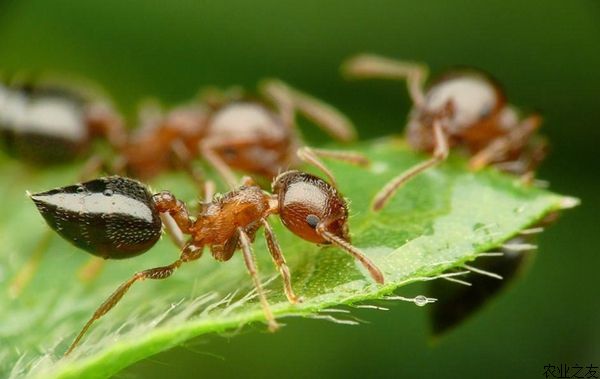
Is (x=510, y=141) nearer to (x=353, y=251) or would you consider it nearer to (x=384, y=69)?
(x=384, y=69)

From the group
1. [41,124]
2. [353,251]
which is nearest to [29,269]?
[41,124]

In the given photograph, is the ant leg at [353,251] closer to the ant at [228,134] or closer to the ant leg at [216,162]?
the ant leg at [216,162]

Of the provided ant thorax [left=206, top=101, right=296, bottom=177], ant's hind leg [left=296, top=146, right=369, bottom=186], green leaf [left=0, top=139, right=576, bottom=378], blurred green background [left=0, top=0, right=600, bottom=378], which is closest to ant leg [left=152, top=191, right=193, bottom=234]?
green leaf [left=0, top=139, right=576, bottom=378]

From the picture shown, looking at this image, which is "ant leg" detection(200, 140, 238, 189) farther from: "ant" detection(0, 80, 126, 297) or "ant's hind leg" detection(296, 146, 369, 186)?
"ant" detection(0, 80, 126, 297)

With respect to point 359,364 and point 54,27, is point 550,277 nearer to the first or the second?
point 359,364

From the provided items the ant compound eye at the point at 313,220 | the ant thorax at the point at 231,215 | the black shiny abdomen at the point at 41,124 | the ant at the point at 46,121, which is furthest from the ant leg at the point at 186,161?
the ant compound eye at the point at 313,220
